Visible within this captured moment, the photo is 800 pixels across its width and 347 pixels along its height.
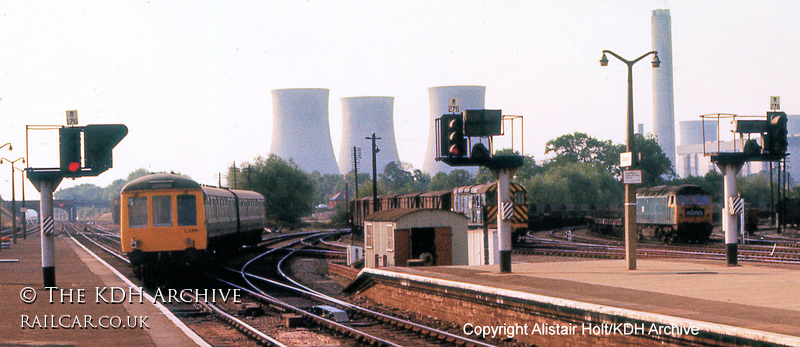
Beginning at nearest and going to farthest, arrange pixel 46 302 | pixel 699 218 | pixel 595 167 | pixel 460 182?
pixel 46 302
pixel 699 218
pixel 595 167
pixel 460 182

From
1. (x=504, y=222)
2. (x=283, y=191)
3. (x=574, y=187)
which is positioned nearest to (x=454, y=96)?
(x=574, y=187)

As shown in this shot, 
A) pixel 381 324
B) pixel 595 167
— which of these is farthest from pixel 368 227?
pixel 595 167

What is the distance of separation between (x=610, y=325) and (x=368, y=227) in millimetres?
20286

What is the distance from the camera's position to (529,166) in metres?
132

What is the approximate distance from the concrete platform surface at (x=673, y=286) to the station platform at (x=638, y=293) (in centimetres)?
1

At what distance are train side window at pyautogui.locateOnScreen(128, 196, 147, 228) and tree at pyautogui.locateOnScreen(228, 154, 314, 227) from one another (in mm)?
72542

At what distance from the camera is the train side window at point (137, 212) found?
25703 mm

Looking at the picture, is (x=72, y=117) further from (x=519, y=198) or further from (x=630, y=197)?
(x=519, y=198)

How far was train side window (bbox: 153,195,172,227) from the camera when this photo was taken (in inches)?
1014

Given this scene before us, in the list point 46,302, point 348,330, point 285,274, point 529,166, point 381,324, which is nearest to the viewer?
point 348,330

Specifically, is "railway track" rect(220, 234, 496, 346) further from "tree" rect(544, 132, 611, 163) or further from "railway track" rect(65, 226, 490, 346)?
"tree" rect(544, 132, 611, 163)

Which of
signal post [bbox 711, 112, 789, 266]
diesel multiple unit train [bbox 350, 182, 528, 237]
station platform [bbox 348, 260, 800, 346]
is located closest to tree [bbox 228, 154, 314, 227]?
diesel multiple unit train [bbox 350, 182, 528, 237]

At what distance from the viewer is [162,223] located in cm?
2577

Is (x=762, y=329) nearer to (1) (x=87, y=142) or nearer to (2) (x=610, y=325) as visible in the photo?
(2) (x=610, y=325)
